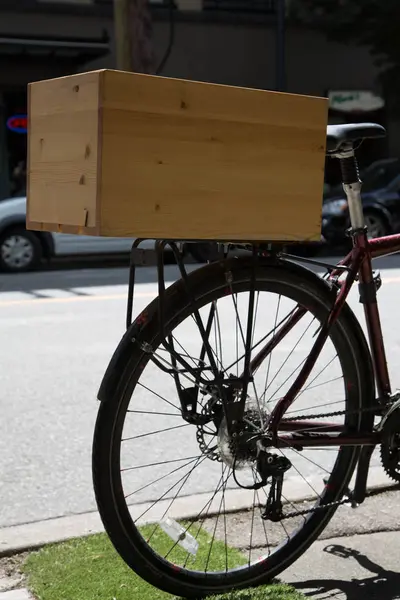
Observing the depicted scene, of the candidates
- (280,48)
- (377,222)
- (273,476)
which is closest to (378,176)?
(377,222)

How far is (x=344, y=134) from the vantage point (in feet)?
10.2

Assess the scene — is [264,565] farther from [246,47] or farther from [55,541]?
[246,47]

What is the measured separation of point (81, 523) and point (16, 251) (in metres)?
10.6

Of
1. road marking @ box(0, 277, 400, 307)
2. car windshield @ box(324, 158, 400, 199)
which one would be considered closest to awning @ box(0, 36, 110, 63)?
car windshield @ box(324, 158, 400, 199)

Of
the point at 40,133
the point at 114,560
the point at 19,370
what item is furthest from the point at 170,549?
the point at 19,370

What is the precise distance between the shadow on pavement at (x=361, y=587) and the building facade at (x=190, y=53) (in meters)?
16.3

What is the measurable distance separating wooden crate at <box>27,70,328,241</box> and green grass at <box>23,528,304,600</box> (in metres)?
1.17

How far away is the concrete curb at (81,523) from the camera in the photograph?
3701 mm

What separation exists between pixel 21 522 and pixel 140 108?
84.3 inches

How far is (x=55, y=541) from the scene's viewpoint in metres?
3.71

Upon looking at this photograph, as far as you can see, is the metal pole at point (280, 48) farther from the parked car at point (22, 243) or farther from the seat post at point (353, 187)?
the seat post at point (353, 187)

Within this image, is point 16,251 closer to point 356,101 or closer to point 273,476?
point 356,101

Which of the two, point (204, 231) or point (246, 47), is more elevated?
point (246, 47)

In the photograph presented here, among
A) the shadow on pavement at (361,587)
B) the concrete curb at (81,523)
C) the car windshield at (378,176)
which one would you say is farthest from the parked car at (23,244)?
the shadow on pavement at (361,587)
